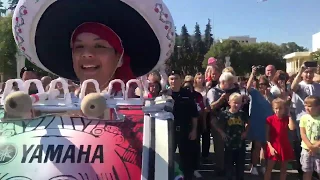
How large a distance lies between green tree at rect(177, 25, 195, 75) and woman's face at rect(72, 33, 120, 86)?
51.1 meters

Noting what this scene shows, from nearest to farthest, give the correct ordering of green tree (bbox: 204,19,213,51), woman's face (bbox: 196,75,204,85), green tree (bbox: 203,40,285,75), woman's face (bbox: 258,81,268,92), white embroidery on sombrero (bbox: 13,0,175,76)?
1. white embroidery on sombrero (bbox: 13,0,175,76)
2. woman's face (bbox: 258,81,268,92)
3. woman's face (bbox: 196,75,204,85)
4. green tree (bbox: 203,40,285,75)
5. green tree (bbox: 204,19,213,51)

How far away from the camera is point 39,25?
134 inches

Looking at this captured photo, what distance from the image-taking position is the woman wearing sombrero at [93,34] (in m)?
3.18

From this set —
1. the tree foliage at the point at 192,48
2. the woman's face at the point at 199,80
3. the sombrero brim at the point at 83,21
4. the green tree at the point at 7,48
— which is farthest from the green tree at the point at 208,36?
the sombrero brim at the point at 83,21

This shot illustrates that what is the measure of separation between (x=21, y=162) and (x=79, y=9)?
1.85 meters

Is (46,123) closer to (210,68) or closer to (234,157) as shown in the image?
(234,157)

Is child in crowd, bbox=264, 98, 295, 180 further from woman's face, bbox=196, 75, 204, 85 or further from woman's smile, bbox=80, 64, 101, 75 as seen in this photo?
woman's smile, bbox=80, 64, 101, 75

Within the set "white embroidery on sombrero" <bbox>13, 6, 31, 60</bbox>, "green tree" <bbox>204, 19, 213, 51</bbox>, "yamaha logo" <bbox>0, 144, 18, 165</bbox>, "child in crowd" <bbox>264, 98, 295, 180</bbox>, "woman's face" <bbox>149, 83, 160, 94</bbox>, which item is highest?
"green tree" <bbox>204, 19, 213, 51</bbox>

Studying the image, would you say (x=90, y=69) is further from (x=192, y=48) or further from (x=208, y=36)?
(x=208, y=36)

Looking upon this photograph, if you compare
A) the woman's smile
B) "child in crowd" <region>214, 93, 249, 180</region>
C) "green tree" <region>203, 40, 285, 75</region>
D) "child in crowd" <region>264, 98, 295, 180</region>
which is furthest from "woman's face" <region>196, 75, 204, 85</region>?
"green tree" <region>203, 40, 285, 75</region>

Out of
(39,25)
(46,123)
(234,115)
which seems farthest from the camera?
(234,115)

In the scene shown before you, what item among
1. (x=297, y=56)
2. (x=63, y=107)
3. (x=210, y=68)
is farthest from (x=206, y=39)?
(x=63, y=107)

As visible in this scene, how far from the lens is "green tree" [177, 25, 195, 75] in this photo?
56659mm

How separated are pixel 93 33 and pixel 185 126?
10.8ft
